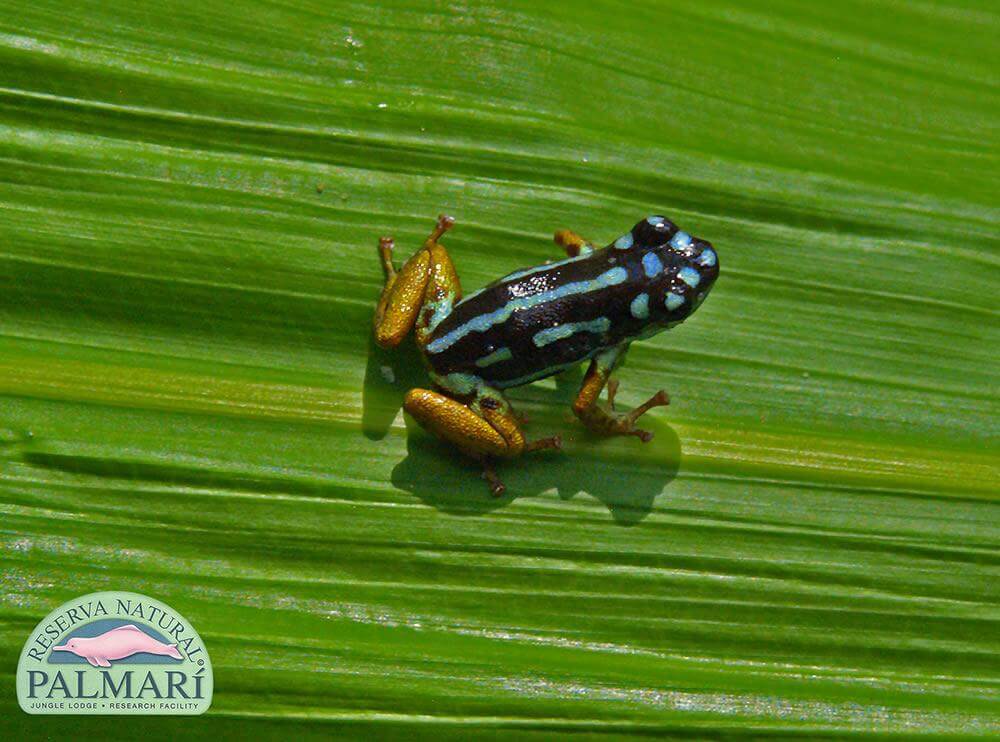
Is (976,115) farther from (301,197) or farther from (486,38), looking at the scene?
(301,197)

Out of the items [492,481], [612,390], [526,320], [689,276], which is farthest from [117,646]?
[689,276]

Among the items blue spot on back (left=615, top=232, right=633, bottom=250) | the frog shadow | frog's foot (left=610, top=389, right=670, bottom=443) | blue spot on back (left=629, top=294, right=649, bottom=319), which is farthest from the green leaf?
blue spot on back (left=629, top=294, right=649, bottom=319)

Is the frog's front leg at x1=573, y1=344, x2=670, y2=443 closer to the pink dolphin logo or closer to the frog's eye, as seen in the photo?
the frog's eye

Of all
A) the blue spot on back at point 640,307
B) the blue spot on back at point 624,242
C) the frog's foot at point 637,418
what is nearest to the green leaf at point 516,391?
the frog's foot at point 637,418

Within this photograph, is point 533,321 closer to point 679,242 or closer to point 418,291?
point 418,291

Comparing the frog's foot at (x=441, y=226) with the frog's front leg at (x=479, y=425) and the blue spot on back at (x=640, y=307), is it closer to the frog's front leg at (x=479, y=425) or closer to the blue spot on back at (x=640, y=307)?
the frog's front leg at (x=479, y=425)

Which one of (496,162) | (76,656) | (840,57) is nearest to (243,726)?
(76,656)
